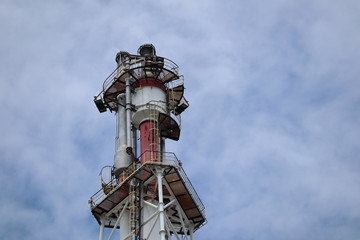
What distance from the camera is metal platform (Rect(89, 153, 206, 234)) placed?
48938mm

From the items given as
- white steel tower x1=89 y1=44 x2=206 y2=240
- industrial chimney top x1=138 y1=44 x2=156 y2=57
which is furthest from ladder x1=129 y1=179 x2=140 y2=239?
industrial chimney top x1=138 y1=44 x2=156 y2=57

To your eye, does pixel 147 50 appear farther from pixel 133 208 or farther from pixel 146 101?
pixel 133 208

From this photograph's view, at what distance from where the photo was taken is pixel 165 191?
51.2 metres

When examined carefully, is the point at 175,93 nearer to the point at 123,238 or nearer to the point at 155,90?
the point at 155,90

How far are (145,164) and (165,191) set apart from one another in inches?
155

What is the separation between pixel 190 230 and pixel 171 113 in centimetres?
1017

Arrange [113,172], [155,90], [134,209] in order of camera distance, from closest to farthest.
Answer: [134,209]
[113,172]
[155,90]

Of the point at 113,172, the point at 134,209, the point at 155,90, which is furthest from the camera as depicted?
the point at 155,90

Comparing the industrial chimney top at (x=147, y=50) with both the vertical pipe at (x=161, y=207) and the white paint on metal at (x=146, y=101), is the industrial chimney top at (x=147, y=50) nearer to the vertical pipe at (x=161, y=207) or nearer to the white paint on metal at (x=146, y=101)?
the white paint on metal at (x=146, y=101)

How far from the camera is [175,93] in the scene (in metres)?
58.2

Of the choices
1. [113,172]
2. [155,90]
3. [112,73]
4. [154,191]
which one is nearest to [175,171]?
[154,191]

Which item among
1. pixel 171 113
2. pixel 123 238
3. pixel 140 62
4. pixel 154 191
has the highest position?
pixel 140 62

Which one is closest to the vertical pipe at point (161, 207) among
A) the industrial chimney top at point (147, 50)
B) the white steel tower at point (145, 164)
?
the white steel tower at point (145, 164)

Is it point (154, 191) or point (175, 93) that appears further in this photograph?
point (175, 93)
